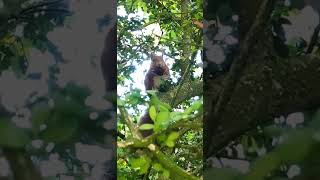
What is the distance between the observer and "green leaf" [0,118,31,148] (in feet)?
2.34

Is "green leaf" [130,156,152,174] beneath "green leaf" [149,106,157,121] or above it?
beneath

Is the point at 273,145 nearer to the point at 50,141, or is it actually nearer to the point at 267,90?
the point at 267,90

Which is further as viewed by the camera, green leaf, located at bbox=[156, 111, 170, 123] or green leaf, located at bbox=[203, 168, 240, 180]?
green leaf, located at bbox=[156, 111, 170, 123]

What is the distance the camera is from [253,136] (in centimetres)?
77

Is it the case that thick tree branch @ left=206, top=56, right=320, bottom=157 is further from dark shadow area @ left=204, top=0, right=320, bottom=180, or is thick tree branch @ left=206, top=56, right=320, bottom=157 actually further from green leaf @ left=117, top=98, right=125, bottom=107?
green leaf @ left=117, top=98, right=125, bottom=107

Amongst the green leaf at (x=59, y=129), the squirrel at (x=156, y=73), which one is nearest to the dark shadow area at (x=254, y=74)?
the green leaf at (x=59, y=129)

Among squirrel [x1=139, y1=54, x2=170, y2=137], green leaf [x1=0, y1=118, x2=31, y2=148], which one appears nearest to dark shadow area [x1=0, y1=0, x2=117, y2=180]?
green leaf [x1=0, y1=118, x2=31, y2=148]

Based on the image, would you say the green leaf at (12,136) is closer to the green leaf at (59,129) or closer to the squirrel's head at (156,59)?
the green leaf at (59,129)

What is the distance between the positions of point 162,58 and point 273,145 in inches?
43.6

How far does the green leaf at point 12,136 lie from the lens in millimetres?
713

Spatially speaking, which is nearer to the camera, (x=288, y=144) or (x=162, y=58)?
(x=288, y=144)

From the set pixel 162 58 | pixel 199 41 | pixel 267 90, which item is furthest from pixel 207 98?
pixel 162 58

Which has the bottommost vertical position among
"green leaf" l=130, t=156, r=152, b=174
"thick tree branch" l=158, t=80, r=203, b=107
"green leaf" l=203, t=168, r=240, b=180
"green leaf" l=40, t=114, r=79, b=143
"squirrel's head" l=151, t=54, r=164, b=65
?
"green leaf" l=130, t=156, r=152, b=174

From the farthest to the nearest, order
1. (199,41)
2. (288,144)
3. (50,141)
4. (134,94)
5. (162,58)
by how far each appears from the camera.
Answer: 1. (162,58)
2. (199,41)
3. (134,94)
4. (50,141)
5. (288,144)
